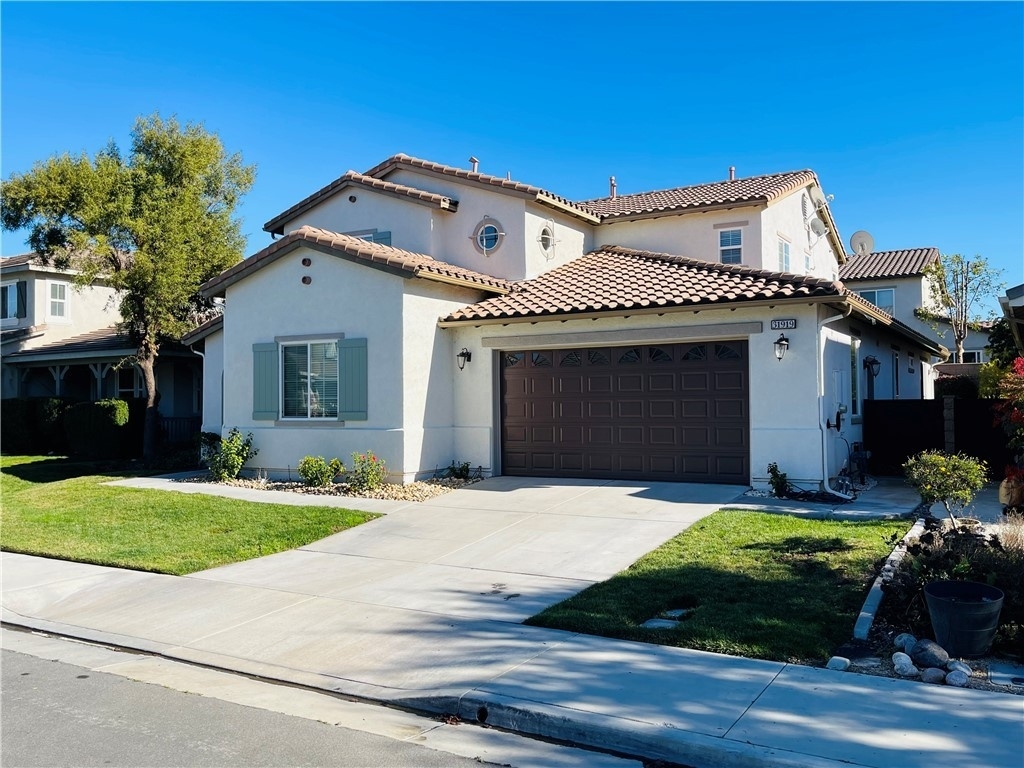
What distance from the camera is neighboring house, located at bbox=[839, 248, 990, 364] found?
1462 inches

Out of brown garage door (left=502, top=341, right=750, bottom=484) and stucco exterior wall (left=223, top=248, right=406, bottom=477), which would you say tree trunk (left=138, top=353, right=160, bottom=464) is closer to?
stucco exterior wall (left=223, top=248, right=406, bottom=477)

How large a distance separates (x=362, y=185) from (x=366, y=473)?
770 cm

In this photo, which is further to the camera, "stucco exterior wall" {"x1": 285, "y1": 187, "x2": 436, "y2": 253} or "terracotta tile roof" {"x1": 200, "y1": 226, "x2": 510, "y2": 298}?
"stucco exterior wall" {"x1": 285, "y1": 187, "x2": 436, "y2": 253}

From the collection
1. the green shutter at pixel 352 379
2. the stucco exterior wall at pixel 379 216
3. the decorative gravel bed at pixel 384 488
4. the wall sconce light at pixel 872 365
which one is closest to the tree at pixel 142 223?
the stucco exterior wall at pixel 379 216

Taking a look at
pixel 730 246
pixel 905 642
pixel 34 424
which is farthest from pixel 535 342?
pixel 34 424

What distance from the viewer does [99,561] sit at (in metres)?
10.6

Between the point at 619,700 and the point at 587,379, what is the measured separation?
32.6ft

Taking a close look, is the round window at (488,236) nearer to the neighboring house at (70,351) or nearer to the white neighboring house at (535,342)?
the white neighboring house at (535,342)

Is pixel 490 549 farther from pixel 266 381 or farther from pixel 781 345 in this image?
pixel 266 381

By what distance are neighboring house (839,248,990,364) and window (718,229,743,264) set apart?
67.0ft

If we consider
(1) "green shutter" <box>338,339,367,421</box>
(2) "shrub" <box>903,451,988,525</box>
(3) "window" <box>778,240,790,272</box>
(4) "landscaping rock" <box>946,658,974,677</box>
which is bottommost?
(4) "landscaping rock" <box>946,658,974,677</box>

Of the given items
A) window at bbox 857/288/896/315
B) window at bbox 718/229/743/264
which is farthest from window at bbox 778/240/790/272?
window at bbox 857/288/896/315

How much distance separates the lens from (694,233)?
63.2 ft

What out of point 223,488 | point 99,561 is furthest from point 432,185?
point 99,561
